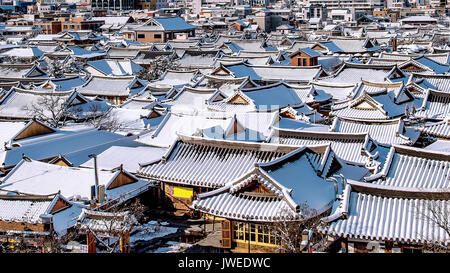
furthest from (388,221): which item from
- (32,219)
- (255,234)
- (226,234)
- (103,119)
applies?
(103,119)

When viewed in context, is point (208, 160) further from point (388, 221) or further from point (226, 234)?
point (388, 221)

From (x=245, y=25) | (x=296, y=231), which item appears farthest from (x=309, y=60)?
(x=245, y=25)

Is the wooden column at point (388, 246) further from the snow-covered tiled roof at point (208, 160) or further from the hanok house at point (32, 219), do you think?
the hanok house at point (32, 219)

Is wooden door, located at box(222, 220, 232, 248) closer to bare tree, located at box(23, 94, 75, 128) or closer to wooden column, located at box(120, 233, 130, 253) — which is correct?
wooden column, located at box(120, 233, 130, 253)
